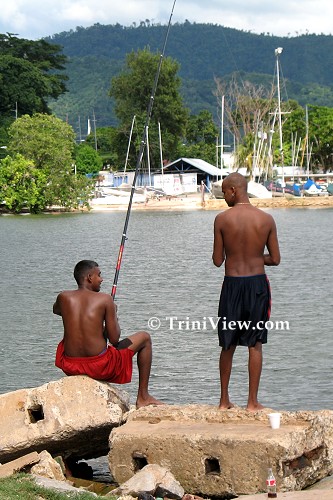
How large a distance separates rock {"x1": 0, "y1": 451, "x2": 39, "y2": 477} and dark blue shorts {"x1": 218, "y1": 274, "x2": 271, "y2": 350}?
1641 mm

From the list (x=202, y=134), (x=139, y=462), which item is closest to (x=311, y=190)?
(x=202, y=134)

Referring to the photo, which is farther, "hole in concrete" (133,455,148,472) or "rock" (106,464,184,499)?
"hole in concrete" (133,455,148,472)

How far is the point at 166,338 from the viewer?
17672 millimetres

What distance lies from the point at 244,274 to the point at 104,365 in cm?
132

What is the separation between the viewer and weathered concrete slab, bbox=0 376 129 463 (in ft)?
27.4

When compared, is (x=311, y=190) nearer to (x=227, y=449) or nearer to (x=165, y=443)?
(x=165, y=443)

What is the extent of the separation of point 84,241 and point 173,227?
41.9ft

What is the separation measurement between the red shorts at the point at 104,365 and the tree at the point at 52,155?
59.5 metres

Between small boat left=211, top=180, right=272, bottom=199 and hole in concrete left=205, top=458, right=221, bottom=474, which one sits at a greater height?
hole in concrete left=205, top=458, right=221, bottom=474

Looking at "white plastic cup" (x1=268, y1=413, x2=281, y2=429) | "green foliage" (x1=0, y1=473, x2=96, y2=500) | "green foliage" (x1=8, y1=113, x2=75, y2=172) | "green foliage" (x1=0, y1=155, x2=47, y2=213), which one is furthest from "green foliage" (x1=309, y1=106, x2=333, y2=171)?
"green foliage" (x1=0, y1=473, x2=96, y2=500)

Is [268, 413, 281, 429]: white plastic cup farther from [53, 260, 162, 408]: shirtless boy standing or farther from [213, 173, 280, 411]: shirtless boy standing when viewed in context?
[53, 260, 162, 408]: shirtless boy standing

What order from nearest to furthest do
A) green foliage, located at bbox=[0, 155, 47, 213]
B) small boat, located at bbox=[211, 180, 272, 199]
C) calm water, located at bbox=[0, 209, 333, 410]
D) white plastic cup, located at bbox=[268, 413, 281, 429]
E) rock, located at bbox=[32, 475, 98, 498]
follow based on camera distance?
1. rock, located at bbox=[32, 475, 98, 498]
2. white plastic cup, located at bbox=[268, 413, 281, 429]
3. calm water, located at bbox=[0, 209, 333, 410]
4. green foliage, located at bbox=[0, 155, 47, 213]
5. small boat, located at bbox=[211, 180, 272, 199]

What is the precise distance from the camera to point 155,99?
99438 millimetres

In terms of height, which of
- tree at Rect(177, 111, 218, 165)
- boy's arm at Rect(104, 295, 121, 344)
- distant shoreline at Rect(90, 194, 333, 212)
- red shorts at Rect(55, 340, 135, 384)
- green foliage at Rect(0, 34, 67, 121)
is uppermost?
green foliage at Rect(0, 34, 67, 121)
